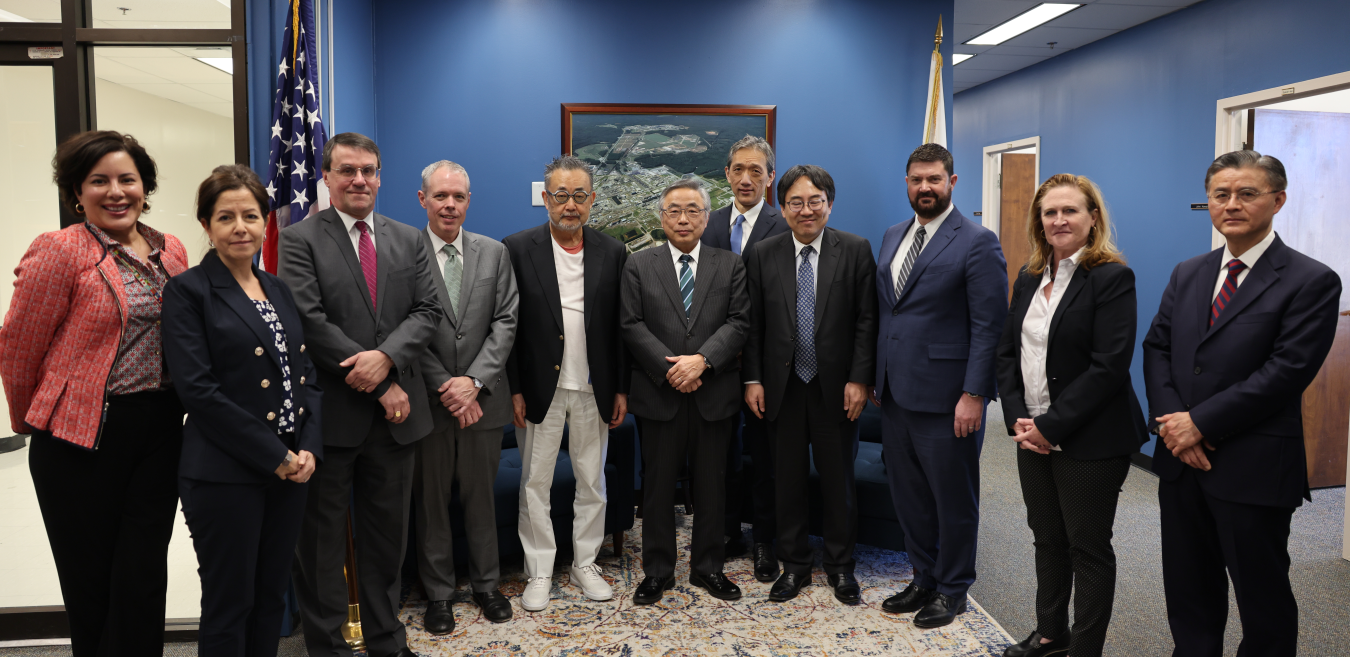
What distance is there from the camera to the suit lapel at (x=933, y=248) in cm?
298

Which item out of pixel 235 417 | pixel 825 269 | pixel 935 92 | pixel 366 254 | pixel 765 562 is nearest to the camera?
pixel 235 417

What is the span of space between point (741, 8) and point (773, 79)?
490 mm

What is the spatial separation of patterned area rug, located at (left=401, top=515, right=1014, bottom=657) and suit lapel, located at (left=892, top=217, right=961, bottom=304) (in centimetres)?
134

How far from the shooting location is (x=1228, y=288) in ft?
7.33

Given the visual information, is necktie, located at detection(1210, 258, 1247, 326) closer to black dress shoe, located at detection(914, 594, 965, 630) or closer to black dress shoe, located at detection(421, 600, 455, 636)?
black dress shoe, located at detection(914, 594, 965, 630)

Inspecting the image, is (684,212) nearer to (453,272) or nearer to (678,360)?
(678,360)

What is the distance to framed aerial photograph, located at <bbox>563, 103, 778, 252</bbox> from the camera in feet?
15.8

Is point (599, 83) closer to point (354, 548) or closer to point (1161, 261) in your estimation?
point (354, 548)

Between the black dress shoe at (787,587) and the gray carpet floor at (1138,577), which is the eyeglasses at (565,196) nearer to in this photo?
the black dress shoe at (787,587)

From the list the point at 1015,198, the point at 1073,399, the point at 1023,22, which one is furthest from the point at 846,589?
the point at 1015,198

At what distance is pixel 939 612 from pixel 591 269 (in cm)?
199

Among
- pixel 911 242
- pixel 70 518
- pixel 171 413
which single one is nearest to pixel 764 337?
pixel 911 242

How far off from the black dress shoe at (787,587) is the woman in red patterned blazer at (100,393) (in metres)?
2.22

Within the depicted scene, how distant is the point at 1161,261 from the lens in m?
5.73
